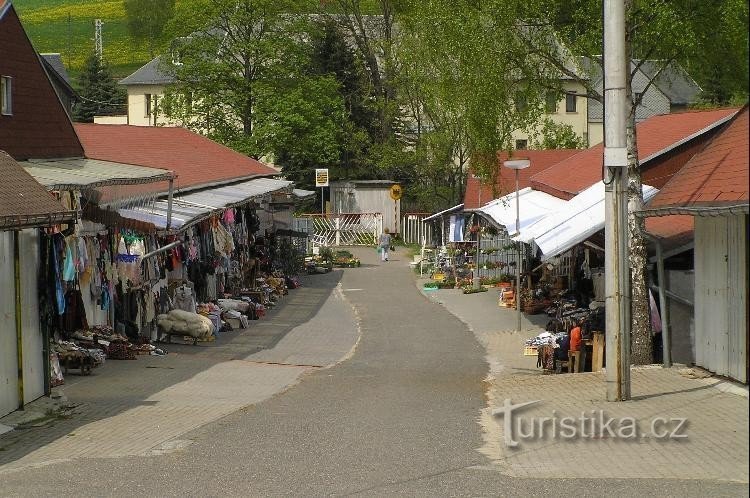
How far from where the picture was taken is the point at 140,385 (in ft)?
54.2

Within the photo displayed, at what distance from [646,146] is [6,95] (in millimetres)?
13503

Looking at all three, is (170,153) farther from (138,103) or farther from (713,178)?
(138,103)

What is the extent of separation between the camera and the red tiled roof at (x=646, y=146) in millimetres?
24438

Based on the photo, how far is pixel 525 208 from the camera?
27781 mm

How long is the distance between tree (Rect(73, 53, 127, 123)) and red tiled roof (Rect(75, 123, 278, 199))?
140ft

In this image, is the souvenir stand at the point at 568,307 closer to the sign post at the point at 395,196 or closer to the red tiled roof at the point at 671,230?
the red tiled roof at the point at 671,230

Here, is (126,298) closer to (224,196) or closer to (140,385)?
(140,385)

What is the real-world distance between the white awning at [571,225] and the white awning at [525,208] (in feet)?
4.26

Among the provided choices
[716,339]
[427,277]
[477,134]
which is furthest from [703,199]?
[427,277]

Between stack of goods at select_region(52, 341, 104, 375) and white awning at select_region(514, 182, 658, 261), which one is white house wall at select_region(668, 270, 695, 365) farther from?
stack of goods at select_region(52, 341, 104, 375)

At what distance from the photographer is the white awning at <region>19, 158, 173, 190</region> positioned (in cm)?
1691

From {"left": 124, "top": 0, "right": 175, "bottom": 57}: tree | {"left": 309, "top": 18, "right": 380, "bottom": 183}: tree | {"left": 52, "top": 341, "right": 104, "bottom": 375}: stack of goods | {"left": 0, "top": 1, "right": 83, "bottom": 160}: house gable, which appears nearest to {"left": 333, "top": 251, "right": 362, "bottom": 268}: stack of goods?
{"left": 309, "top": 18, "right": 380, "bottom": 183}: tree

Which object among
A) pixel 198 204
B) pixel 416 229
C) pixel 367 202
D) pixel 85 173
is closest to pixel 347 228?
pixel 416 229

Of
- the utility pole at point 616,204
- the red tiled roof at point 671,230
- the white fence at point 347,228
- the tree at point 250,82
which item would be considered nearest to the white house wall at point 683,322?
the red tiled roof at point 671,230
